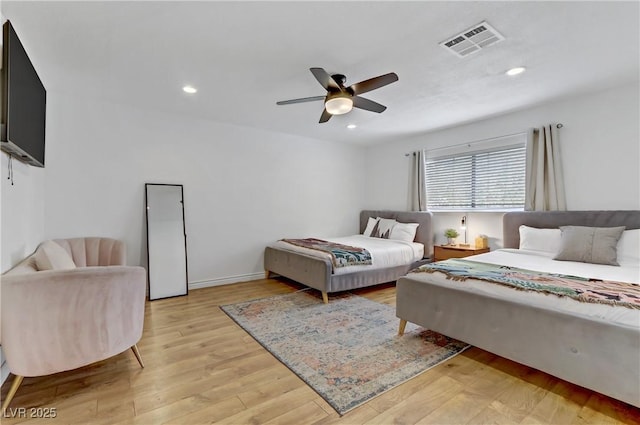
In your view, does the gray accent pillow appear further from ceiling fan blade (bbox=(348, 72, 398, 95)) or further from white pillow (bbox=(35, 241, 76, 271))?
white pillow (bbox=(35, 241, 76, 271))

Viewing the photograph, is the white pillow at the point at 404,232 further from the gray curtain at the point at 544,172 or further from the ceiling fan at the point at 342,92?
the ceiling fan at the point at 342,92

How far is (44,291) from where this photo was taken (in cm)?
173

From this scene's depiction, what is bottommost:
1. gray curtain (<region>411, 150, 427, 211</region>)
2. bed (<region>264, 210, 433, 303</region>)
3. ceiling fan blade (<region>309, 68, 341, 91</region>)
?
bed (<region>264, 210, 433, 303</region>)

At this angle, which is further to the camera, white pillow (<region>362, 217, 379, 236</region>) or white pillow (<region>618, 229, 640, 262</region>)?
white pillow (<region>362, 217, 379, 236</region>)

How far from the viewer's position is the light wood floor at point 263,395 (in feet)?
5.67

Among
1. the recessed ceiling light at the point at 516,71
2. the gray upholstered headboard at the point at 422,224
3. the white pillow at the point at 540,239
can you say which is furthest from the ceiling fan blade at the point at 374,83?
the gray upholstered headboard at the point at 422,224

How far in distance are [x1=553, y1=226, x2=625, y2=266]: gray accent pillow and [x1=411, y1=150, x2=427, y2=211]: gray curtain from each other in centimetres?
223

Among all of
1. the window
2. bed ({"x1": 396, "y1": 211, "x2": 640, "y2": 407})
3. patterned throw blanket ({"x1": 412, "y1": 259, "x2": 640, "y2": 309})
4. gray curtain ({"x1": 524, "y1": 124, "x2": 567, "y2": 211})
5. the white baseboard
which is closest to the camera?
bed ({"x1": 396, "y1": 211, "x2": 640, "y2": 407})

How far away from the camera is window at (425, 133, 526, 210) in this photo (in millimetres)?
4168

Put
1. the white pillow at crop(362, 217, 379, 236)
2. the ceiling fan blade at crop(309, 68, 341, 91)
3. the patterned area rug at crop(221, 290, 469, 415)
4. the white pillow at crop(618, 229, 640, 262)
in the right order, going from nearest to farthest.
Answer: the patterned area rug at crop(221, 290, 469, 415) < the ceiling fan blade at crop(309, 68, 341, 91) < the white pillow at crop(618, 229, 640, 262) < the white pillow at crop(362, 217, 379, 236)

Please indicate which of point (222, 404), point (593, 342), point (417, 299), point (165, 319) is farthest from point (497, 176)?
point (165, 319)

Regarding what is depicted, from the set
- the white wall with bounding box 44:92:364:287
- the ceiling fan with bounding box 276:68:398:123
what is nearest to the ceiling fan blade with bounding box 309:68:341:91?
the ceiling fan with bounding box 276:68:398:123

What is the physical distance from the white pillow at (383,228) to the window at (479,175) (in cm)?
A: 73

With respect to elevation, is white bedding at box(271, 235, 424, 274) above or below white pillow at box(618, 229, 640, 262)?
below
